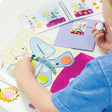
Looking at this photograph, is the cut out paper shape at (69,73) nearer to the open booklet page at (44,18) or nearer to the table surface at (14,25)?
the table surface at (14,25)

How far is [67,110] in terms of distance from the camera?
50 centimetres

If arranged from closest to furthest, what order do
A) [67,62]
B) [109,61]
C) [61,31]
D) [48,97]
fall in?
1. [109,61]
2. [48,97]
3. [67,62]
4. [61,31]

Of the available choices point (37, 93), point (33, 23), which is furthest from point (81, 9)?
point (37, 93)

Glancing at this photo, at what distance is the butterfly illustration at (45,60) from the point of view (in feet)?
2.26

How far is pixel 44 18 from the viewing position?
89cm

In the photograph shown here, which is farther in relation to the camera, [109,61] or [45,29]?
[45,29]

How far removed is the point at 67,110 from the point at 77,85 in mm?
75

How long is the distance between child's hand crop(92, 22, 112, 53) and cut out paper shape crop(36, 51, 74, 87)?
137 millimetres

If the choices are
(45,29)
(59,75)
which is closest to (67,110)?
(59,75)

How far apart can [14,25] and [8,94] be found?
1.18 ft

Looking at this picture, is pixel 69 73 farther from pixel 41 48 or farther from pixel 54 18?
pixel 54 18

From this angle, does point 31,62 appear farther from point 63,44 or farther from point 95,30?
point 95,30

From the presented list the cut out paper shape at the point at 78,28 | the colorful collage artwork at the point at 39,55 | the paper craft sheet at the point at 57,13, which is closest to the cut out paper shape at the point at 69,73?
the colorful collage artwork at the point at 39,55

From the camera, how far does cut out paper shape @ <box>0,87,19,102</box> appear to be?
64 cm
